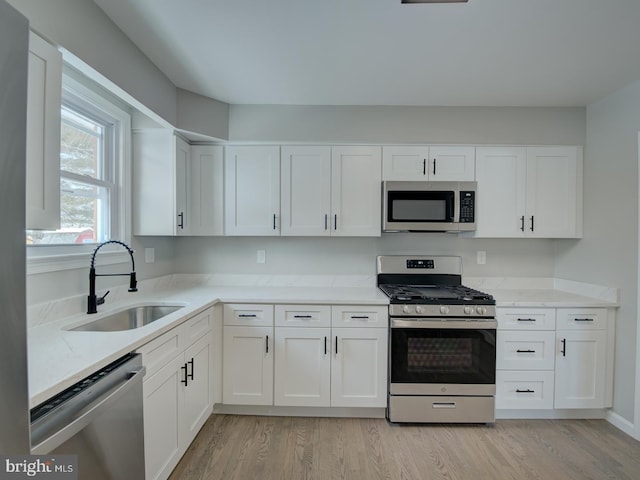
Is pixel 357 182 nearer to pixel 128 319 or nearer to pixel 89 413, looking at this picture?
pixel 128 319

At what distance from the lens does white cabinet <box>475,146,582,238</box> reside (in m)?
2.71

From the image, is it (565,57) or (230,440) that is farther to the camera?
(230,440)

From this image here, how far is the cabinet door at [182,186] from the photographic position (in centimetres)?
253

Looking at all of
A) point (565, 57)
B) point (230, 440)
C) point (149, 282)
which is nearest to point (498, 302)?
point (565, 57)

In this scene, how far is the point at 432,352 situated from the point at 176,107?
2779mm

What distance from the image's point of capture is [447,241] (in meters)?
2.99

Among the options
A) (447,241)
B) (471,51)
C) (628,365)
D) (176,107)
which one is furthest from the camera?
(447,241)

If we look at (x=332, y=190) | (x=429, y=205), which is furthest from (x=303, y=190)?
(x=429, y=205)

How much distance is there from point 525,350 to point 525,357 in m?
0.05

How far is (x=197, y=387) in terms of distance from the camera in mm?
2098

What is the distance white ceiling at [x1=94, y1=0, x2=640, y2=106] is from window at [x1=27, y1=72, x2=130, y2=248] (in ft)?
1.62

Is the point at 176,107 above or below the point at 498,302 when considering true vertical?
above

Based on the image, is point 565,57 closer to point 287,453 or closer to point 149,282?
point 287,453

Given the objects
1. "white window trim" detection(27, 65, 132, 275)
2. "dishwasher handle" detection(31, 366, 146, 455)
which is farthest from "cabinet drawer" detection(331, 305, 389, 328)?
"white window trim" detection(27, 65, 132, 275)
